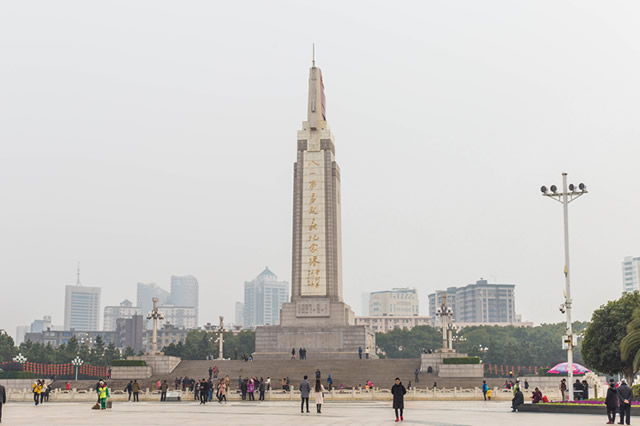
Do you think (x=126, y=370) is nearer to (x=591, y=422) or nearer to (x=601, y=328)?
(x=601, y=328)

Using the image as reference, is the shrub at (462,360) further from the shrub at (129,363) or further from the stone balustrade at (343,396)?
the shrub at (129,363)

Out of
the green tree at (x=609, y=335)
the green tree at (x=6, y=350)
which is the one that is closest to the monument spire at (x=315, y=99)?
the green tree at (x=609, y=335)

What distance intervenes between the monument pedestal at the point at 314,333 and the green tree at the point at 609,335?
17294mm

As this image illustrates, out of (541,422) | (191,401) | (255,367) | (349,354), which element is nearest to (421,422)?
(541,422)

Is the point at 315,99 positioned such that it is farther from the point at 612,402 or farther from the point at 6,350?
the point at 6,350

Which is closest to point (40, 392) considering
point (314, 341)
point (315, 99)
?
point (314, 341)

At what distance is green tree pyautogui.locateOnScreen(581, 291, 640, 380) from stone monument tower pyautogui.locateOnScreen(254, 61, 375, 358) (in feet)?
56.8

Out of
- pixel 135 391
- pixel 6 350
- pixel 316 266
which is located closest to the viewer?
pixel 135 391

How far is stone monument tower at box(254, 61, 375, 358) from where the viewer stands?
5869 centimetres

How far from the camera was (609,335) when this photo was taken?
4475 centimetres

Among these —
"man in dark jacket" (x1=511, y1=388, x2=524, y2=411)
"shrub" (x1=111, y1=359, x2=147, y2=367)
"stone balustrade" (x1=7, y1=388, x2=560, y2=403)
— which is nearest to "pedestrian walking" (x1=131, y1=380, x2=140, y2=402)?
"stone balustrade" (x1=7, y1=388, x2=560, y2=403)

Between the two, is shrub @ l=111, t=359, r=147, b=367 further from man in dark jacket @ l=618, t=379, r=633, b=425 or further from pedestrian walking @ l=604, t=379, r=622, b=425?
man in dark jacket @ l=618, t=379, r=633, b=425

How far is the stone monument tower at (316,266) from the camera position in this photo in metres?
58.7

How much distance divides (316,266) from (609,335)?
2261 centimetres
